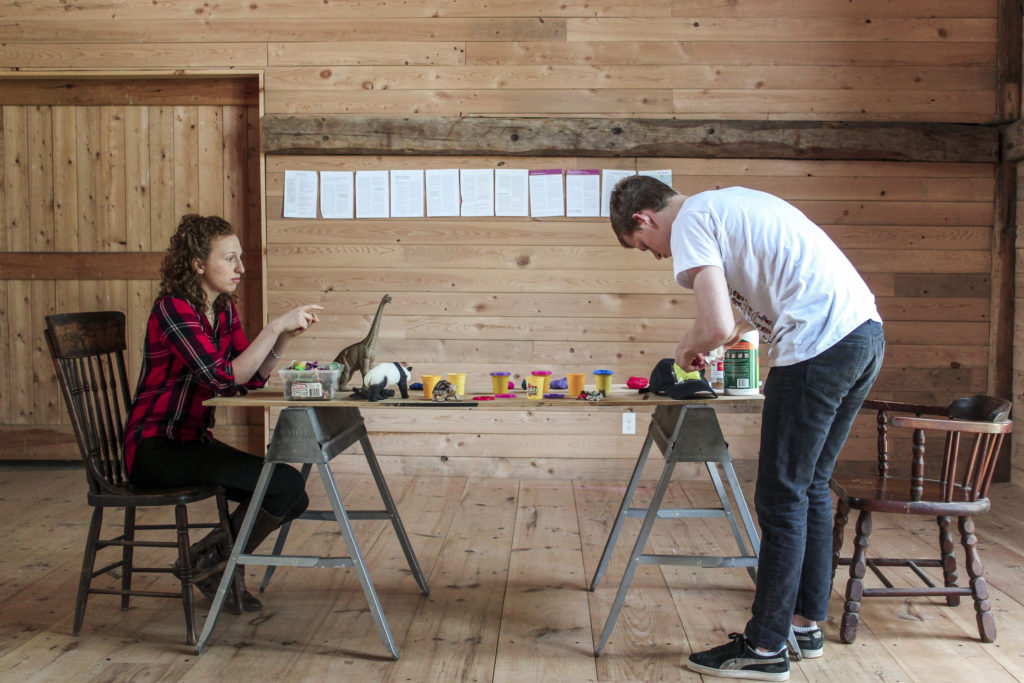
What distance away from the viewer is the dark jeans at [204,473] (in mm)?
2426

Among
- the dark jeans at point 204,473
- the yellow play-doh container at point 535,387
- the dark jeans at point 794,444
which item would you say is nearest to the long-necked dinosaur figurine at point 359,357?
the dark jeans at point 204,473

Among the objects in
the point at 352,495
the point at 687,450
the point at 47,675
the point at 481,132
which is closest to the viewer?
the point at 47,675

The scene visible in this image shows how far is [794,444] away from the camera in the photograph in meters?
2.08

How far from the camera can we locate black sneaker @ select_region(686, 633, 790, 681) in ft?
7.16

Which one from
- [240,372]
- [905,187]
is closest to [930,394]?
[905,187]

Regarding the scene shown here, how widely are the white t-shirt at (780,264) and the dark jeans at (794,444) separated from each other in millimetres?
47

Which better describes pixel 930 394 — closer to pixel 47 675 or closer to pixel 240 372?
pixel 240 372

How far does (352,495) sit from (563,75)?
7.47 ft

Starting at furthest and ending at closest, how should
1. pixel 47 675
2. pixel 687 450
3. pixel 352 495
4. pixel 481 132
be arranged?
pixel 481 132 → pixel 352 495 → pixel 687 450 → pixel 47 675

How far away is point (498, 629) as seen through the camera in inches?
98.3

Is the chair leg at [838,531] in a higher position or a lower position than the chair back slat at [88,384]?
lower

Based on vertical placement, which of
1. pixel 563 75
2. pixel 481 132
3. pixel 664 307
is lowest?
pixel 664 307

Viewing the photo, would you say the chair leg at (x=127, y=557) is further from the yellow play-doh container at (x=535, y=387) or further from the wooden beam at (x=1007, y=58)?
the wooden beam at (x=1007, y=58)

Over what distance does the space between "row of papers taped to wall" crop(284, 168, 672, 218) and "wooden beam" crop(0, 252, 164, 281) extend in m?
0.87
